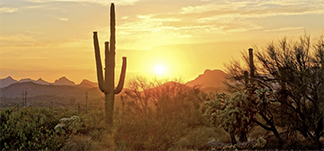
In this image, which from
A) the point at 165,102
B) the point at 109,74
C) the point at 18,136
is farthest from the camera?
the point at 165,102

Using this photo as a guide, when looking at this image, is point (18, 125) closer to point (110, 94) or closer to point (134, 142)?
point (134, 142)

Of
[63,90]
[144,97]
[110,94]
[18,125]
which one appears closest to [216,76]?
[63,90]

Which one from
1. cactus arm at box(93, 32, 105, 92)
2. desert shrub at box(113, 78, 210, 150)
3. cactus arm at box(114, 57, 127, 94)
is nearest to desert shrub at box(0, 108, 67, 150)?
desert shrub at box(113, 78, 210, 150)

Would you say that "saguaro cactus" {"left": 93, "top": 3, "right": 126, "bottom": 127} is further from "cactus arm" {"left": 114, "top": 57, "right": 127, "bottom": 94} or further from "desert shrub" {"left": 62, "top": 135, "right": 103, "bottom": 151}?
"desert shrub" {"left": 62, "top": 135, "right": 103, "bottom": 151}

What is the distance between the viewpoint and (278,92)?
1401 centimetres

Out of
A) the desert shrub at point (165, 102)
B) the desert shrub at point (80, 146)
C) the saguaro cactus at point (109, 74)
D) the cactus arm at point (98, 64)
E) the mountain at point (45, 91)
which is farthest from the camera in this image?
the mountain at point (45, 91)

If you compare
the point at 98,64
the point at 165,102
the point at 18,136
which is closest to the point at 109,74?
the point at 98,64

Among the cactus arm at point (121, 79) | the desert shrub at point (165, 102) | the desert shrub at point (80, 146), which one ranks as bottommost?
the desert shrub at point (80, 146)

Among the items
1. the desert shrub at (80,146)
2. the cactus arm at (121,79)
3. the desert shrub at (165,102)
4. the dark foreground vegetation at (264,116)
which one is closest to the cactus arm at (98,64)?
the cactus arm at (121,79)

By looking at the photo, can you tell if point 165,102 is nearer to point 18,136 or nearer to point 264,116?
point 264,116

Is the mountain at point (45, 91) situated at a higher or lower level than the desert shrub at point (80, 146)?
higher

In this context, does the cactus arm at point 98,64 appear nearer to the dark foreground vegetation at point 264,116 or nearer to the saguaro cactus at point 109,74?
the saguaro cactus at point 109,74

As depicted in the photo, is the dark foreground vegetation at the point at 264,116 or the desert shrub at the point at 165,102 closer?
the dark foreground vegetation at the point at 264,116

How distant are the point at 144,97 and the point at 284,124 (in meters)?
17.8
